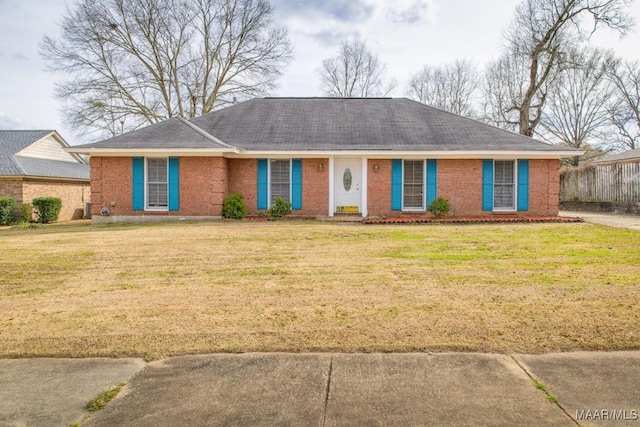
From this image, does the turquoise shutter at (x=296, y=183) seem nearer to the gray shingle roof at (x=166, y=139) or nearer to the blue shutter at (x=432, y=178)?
the gray shingle roof at (x=166, y=139)

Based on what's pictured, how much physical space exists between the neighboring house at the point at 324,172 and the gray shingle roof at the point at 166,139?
3cm

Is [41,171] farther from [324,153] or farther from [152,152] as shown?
[324,153]

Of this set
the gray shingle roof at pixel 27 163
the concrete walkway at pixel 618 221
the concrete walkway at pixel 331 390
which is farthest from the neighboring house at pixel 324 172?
the concrete walkway at pixel 331 390

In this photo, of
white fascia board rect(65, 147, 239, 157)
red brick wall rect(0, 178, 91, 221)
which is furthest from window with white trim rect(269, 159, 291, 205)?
red brick wall rect(0, 178, 91, 221)

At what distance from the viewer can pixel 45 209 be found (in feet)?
59.8

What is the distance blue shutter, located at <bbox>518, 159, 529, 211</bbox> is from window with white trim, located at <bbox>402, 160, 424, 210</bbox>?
341 centimetres

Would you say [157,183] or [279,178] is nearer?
[157,183]

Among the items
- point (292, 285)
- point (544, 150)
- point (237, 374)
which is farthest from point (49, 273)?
point (544, 150)

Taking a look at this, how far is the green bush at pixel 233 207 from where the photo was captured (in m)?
14.1

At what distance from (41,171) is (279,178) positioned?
41.5ft

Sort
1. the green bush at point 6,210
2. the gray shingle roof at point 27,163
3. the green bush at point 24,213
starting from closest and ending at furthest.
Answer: the green bush at point 6,210, the green bush at point 24,213, the gray shingle roof at point 27,163

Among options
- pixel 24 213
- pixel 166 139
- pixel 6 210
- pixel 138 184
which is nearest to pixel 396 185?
pixel 166 139

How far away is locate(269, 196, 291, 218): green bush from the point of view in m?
14.4

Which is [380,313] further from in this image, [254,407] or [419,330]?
[254,407]
